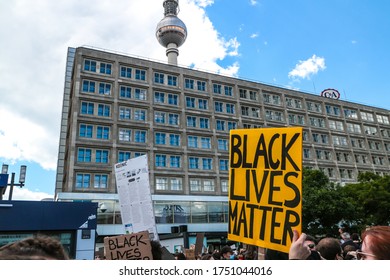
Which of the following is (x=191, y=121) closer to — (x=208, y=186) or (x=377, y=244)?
(x=208, y=186)

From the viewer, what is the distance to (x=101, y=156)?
118 ft

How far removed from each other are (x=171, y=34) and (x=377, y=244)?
6890cm

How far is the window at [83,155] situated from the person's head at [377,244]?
35.2 meters

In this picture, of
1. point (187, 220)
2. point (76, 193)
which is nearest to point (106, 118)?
point (76, 193)

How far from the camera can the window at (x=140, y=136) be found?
3831cm

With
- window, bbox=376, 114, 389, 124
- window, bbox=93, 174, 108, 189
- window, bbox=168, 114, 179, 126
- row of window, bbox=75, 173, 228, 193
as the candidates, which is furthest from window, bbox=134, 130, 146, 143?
window, bbox=376, 114, 389, 124

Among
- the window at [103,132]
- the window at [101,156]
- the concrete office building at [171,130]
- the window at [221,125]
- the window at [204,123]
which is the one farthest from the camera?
the window at [221,125]

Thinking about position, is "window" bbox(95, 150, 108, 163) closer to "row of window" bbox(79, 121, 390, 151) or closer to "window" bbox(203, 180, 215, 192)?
"row of window" bbox(79, 121, 390, 151)

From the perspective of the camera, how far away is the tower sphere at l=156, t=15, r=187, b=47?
6738 centimetres

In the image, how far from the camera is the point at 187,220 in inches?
1431

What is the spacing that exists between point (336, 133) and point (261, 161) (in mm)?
51947

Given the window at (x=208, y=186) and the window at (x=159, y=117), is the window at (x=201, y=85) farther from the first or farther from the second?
the window at (x=208, y=186)

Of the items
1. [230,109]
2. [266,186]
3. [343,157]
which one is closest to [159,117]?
[230,109]

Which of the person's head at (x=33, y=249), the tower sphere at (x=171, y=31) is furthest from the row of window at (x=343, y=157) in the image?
the person's head at (x=33, y=249)
